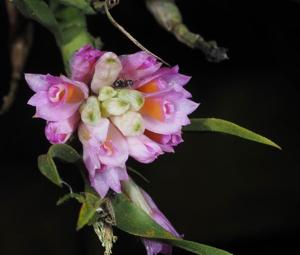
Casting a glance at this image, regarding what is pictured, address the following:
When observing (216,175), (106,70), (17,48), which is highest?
(106,70)

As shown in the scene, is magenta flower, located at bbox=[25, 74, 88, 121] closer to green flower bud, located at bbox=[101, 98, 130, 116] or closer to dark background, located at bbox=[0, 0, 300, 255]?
green flower bud, located at bbox=[101, 98, 130, 116]

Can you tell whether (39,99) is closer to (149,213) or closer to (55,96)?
(55,96)

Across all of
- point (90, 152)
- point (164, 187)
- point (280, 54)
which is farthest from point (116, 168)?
point (164, 187)

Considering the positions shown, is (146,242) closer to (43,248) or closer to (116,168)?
(116,168)

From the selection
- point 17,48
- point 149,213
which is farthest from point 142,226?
point 17,48

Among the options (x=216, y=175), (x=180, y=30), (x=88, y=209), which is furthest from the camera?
→ (x=216, y=175)

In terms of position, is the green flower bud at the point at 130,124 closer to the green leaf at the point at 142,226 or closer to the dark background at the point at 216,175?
the green leaf at the point at 142,226
